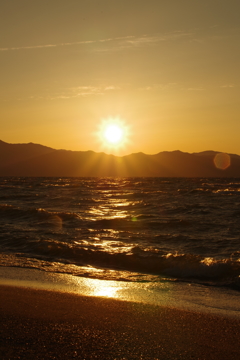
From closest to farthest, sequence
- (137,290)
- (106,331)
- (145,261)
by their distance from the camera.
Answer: (106,331), (137,290), (145,261)

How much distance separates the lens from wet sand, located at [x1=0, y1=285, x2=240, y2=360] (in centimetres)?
355

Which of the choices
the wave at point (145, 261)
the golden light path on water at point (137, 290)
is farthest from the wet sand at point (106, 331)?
the wave at point (145, 261)

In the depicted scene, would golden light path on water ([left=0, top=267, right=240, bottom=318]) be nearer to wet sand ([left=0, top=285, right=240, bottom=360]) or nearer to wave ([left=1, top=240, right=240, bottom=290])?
wet sand ([left=0, top=285, right=240, bottom=360])

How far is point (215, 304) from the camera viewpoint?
18.3ft

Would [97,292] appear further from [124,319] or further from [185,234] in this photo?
[185,234]

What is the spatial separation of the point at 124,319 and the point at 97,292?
1.59 meters

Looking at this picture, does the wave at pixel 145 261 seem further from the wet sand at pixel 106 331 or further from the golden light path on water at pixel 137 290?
the wet sand at pixel 106 331

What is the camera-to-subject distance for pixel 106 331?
4.09 metres

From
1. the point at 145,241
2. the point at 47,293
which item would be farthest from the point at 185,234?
→ the point at 47,293

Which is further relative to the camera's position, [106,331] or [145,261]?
[145,261]

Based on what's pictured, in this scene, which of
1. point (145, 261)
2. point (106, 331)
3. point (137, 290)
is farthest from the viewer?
point (145, 261)

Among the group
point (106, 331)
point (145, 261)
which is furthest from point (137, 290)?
point (145, 261)

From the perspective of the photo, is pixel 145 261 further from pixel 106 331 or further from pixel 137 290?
pixel 106 331

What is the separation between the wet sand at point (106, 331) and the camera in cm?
355
